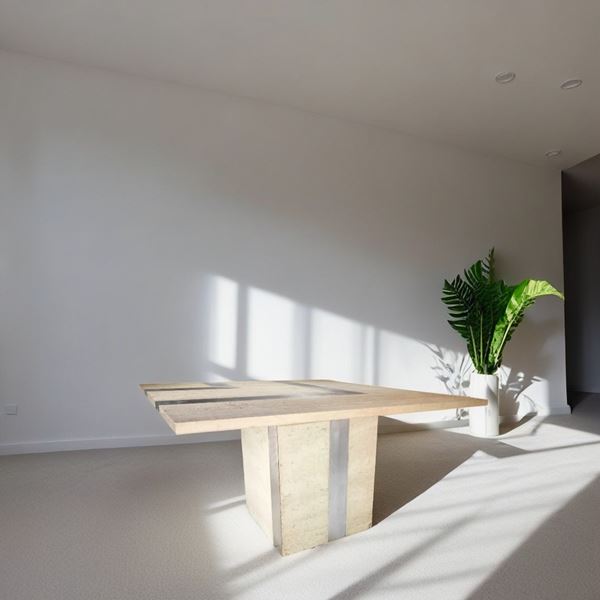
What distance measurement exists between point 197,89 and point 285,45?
879 millimetres

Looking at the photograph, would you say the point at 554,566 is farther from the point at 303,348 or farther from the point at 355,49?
the point at 355,49

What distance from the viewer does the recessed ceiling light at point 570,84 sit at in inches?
137

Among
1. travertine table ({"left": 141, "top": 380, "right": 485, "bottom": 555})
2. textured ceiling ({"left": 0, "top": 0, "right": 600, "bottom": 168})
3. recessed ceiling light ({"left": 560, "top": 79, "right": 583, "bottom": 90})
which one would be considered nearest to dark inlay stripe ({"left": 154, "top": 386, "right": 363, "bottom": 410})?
travertine table ({"left": 141, "top": 380, "right": 485, "bottom": 555})

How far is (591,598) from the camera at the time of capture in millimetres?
1457

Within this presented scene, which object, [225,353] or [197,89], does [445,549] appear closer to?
[225,353]

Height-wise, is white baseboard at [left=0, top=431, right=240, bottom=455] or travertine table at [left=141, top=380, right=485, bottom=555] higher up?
travertine table at [left=141, top=380, right=485, bottom=555]

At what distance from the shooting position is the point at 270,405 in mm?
1700

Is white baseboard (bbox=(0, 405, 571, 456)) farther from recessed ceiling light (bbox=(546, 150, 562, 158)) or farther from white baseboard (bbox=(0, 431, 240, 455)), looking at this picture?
recessed ceiling light (bbox=(546, 150, 562, 158))

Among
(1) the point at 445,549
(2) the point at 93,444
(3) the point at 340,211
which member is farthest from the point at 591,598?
(3) the point at 340,211

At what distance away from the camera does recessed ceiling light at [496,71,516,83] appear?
134 inches

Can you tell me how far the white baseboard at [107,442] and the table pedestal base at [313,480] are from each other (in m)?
1.64

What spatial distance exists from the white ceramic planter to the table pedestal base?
7.53 feet

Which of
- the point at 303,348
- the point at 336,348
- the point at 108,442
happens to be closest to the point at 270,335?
the point at 303,348

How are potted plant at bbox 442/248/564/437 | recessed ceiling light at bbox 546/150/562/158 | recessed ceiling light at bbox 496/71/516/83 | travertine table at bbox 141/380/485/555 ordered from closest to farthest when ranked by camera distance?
1. travertine table at bbox 141/380/485/555
2. recessed ceiling light at bbox 496/71/516/83
3. potted plant at bbox 442/248/564/437
4. recessed ceiling light at bbox 546/150/562/158
